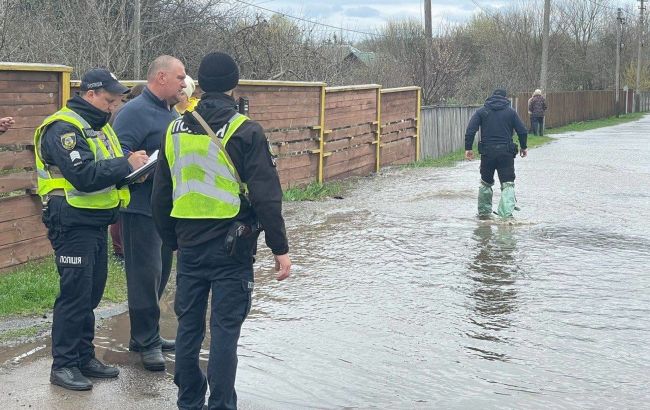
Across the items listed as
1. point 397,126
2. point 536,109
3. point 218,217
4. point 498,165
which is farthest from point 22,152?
point 536,109

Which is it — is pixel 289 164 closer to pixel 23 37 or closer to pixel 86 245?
pixel 23 37

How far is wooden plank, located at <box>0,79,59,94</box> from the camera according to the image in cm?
785

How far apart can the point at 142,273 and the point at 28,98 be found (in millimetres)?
3059

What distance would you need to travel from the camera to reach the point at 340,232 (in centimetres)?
1107

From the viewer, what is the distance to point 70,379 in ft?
17.3

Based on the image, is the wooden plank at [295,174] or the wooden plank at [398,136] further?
the wooden plank at [398,136]

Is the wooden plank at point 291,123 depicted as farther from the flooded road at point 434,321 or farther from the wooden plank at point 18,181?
the wooden plank at point 18,181

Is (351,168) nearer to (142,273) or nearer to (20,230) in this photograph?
(20,230)

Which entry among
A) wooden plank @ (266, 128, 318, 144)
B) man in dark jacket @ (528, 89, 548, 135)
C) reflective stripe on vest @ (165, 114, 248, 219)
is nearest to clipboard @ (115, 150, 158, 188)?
reflective stripe on vest @ (165, 114, 248, 219)

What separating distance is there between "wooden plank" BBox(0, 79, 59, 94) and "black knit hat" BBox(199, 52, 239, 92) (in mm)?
3657

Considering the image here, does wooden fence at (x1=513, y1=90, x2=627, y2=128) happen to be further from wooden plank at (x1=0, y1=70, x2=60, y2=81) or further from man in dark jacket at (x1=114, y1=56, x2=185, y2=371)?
man in dark jacket at (x1=114, y1=56, x2=185, y2=371)

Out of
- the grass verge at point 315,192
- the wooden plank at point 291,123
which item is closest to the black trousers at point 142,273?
the wooden plank at point 291,123

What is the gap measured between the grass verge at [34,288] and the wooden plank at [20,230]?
24 cm

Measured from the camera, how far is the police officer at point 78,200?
525 centimetres
